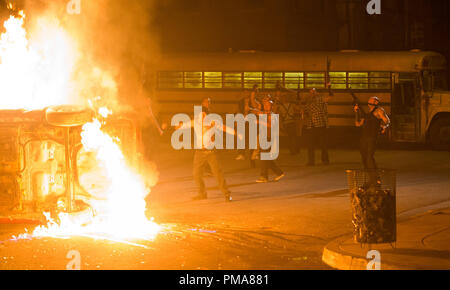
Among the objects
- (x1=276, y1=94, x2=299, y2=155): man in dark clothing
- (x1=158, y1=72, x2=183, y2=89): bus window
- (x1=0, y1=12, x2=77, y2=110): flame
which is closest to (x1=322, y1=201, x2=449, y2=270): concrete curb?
(x1=0, y1=12, x2=77, y2=110): flame

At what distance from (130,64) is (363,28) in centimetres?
951

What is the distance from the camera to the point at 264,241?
9914 millimetres

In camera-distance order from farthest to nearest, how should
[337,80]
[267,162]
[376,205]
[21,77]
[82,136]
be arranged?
[337,80] → [267,162] → [21,77] → [82,136] → [376,205]

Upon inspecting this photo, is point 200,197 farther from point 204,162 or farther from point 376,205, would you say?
point 376,205

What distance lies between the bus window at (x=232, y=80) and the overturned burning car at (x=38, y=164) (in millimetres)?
13001

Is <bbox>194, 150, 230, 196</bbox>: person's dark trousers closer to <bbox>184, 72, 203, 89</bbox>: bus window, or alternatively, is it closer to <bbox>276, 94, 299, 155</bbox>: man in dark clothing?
<bbox>276, 94, 299, 155</bbox>: man in dark clothing

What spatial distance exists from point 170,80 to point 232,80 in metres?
2.12

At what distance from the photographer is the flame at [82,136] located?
428 inches

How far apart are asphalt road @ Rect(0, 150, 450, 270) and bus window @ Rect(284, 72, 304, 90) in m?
6.25

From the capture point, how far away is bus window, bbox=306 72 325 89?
79.6ft

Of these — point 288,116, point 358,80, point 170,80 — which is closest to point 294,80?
point 288,116

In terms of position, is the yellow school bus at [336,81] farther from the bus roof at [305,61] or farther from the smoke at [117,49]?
the smoke at [117,49]

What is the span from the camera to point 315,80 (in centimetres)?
2431
